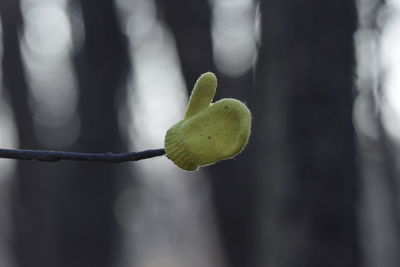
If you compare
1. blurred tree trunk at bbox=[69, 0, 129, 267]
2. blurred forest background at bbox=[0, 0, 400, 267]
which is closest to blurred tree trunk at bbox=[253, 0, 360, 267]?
blurred forest background at bbox=[0, 0, 400, 267]

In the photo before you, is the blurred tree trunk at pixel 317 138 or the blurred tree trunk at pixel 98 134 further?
the blurred tree trunk at pixel 98 134

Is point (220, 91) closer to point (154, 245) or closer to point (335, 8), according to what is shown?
point (335, 8)

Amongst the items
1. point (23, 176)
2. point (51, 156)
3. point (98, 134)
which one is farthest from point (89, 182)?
point (51, 156)

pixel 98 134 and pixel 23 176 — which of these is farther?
pixel 23 176

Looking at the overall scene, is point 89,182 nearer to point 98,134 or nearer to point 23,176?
point 98,134

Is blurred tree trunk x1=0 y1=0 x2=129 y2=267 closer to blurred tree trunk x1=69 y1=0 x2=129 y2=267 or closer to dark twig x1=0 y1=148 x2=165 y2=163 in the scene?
blurred tree trunk x1=69 y1=0 x2=129 y2=267

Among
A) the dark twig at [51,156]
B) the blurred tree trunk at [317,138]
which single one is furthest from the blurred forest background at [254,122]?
the dark twig at [51,156]

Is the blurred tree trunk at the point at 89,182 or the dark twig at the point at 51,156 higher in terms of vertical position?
the dark twig at the point at 51,156

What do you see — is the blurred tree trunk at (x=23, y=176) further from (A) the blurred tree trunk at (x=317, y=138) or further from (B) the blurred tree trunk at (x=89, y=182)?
(A) the blurred tree trunk at (x=317, y=138)
